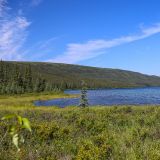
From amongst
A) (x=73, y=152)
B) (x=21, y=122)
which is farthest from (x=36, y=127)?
(x=21, y=122)

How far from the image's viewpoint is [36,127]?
1316 centimetres

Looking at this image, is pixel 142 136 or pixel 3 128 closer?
pixel 142 136

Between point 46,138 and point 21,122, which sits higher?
point 21,122

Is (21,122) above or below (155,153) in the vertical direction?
above

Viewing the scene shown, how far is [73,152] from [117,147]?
1.32 m

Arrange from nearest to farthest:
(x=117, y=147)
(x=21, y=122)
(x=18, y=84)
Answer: (x=21, y=122) < (x=117, y=147) < (x=18, y=84)

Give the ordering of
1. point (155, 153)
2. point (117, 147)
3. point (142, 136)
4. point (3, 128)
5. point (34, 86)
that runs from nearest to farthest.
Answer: point (155, 153)
point (117, 147)
point (142, 136)
point (3, 128)
point (34, 86)

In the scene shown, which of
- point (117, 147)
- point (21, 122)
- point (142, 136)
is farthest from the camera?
point (142, 136)

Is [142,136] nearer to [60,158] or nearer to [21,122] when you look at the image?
[60,158]

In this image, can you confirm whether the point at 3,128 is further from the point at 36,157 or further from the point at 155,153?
the point at 155,153

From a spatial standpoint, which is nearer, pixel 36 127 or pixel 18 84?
pixel 36 127

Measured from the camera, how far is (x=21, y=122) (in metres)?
2.72

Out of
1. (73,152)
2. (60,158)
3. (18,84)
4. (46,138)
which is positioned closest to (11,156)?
(60,158)

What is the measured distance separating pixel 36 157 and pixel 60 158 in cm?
65
